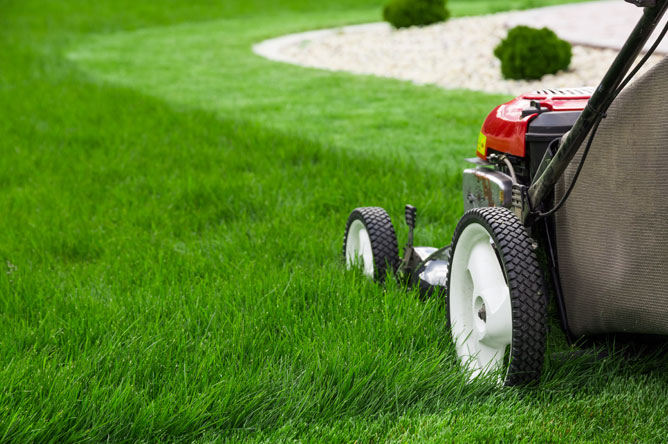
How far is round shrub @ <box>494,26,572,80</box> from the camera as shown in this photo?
8.27 m

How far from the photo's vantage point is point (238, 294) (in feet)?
7.97

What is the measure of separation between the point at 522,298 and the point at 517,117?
684 millimetres

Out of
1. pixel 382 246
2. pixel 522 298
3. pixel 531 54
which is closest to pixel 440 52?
pixel 531 54

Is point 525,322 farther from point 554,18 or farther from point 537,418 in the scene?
point 554,18

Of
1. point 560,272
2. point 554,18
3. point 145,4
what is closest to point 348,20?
point 554,18

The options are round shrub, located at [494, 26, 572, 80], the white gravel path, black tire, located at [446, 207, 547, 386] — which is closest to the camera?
black tire, located at [446, 207, 547, 386]

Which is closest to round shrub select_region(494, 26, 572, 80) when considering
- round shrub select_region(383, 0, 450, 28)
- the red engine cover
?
round shrub select_region(383, 0, 450, 28)

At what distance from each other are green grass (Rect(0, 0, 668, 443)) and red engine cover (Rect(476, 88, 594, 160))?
1.80 ft

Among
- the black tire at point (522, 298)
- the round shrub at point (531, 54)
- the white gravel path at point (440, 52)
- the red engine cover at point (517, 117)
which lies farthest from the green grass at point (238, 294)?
the white gravel path at point (440, 52)

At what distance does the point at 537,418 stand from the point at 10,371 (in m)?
1.34

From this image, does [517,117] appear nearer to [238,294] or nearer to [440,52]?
[238,294]

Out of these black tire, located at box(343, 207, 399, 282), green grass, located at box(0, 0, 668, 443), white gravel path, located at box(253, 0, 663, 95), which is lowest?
green grass, located at box(0, 0, 668, 443)

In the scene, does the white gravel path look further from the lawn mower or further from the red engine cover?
the lawn mower

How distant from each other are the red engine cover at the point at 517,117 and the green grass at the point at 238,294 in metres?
0.55
